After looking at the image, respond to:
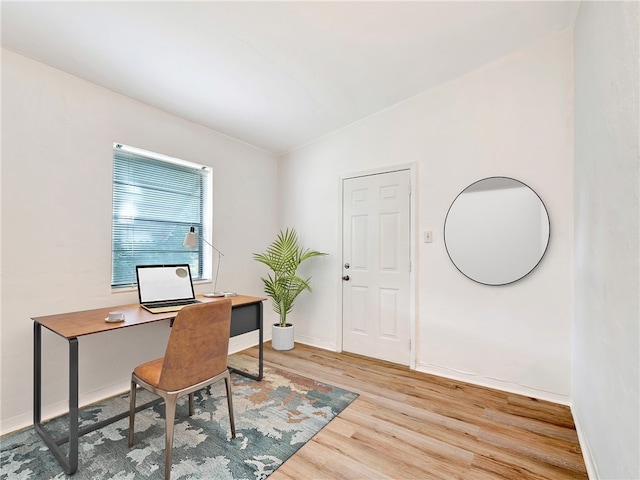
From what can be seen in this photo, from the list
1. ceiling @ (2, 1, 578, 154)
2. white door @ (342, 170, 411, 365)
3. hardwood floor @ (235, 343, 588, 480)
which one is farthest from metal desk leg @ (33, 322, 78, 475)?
white door @ (342, 170, 411, 365)

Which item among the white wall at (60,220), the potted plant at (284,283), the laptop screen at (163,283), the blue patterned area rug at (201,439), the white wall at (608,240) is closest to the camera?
the white wall at (608,240)

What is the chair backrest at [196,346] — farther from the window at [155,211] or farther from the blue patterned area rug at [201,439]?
the window at [155,211]

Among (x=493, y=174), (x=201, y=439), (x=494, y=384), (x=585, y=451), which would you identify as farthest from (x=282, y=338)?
(x=493, y=174)

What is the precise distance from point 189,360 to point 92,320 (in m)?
0.82

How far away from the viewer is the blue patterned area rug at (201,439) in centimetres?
165

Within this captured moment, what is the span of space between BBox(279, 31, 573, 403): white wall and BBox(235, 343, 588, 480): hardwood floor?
0.93ft

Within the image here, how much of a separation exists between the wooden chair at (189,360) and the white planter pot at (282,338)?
1656 millimetres

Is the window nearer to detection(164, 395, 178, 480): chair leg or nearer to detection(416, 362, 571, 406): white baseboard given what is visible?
detection(164, 395, 178, 480): chair leg

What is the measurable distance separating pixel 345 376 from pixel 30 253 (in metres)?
2.68

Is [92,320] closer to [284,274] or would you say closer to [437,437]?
[284,274]

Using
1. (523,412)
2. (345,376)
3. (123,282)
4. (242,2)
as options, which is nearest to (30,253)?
(123,282)

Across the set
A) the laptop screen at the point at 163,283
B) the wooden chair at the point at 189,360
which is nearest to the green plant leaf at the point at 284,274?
the laptop screen at the point at 163,283

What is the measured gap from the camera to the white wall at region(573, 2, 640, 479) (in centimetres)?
110

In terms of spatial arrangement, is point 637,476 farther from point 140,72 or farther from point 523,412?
point 140,72
